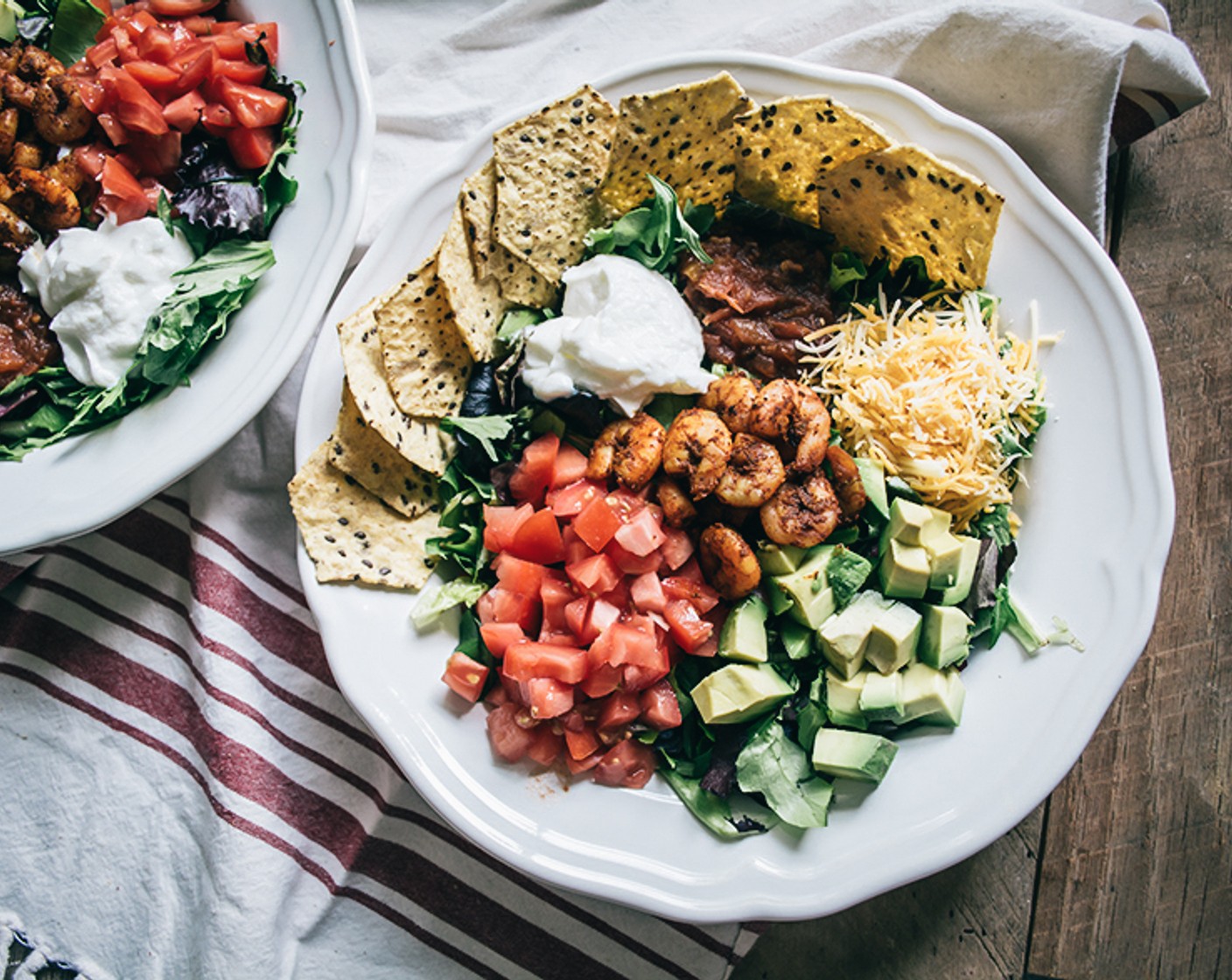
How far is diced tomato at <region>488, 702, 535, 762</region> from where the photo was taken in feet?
8.17

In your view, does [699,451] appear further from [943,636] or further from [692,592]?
[943,636]

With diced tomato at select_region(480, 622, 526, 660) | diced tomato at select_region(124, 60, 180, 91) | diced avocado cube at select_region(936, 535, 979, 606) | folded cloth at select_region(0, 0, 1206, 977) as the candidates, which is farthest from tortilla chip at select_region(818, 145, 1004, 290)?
diced tomato at select_region(124, 60, 180, 91)

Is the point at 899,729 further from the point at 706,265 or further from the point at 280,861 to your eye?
the point at 280,861

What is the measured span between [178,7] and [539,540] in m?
1.73

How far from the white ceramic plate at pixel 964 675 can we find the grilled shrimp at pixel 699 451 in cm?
75

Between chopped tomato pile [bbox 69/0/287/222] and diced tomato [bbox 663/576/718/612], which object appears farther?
chopped tomato pile [bbox 69/0/287/222]

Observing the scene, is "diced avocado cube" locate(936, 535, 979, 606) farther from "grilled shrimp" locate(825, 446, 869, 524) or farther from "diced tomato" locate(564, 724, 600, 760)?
"diced tomato" locate(564, 724, 600, 760)

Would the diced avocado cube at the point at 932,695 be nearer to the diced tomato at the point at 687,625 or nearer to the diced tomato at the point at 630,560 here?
the diced tomato at the point at 687,625

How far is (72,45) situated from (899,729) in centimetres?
287

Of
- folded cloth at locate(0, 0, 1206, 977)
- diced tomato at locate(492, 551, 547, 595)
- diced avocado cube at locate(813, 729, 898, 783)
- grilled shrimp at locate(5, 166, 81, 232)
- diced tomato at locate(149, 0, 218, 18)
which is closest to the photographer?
diced avocado cube at locate(813, 729, 898, 783)

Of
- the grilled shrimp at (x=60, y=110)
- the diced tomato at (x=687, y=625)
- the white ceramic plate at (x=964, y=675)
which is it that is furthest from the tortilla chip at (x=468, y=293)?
the grilled shrimp at (x=60, y=110)

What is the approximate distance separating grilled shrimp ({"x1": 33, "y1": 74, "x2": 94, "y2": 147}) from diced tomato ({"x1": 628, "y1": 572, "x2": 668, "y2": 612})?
1.88m

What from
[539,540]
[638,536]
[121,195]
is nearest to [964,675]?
[638,536]

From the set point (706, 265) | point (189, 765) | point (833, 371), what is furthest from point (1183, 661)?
point (189, 765)
